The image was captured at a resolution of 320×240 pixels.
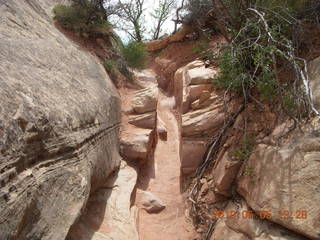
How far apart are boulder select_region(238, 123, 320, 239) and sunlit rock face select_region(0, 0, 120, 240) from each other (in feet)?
6.93

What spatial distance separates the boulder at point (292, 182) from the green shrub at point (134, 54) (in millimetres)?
5331

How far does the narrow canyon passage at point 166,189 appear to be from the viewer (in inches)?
130

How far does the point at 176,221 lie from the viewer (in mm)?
3504

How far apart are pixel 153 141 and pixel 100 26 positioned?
14.4ft

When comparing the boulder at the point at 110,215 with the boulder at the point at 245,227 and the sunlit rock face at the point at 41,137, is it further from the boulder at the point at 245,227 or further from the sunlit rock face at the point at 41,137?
the boulder at the point at 245,227

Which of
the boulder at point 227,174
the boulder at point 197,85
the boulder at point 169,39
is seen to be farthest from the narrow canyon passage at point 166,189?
the boulder at point 169,39

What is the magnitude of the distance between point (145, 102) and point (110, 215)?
10.3 ft

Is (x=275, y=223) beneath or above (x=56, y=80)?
beneath

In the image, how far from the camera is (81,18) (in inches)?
247

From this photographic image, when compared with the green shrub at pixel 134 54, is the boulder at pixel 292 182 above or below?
below

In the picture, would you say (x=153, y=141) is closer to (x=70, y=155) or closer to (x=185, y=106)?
(x=185, y=106)

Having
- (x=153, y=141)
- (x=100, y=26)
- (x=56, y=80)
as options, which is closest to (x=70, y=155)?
(x=56, y=80)

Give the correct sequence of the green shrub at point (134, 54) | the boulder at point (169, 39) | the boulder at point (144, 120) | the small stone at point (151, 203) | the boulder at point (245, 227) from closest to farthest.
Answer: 1. the boulder at point (245, 227)
2. the small stone at point (151, 203)
3. the boulder at point (144, 120)
4. the green shrub at point (134, 54)
5. the boulder at point (169, 39)
